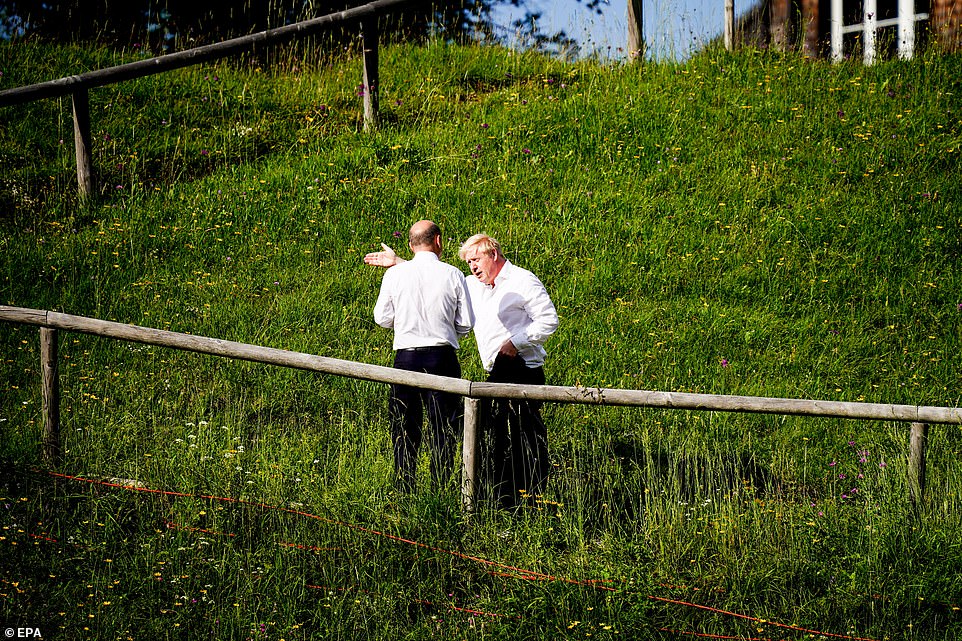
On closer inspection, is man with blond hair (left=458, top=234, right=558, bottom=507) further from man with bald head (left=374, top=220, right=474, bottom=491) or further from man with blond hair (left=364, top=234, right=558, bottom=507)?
man with bald head (left=374, top=220, right=474, bottom=491)

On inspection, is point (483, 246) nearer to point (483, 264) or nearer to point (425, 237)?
point (483, 264)

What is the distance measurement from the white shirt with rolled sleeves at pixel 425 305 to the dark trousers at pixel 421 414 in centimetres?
9

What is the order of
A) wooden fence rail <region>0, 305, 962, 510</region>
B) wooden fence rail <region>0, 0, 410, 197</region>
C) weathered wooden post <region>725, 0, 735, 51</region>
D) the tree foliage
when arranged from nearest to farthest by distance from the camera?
wooden fence rail <region>0, 305, 962, 510</region> → wooden fence rail <region>0, 0, 410, 197</region> → weathered wooden post <region>725, 0, 735, 51</region> → the tree foliage

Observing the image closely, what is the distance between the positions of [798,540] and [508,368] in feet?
6.51

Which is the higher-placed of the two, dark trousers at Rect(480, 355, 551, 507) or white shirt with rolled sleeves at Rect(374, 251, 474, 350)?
white shirt with rolled sleeves at Rect(374, 251, 474, 350)

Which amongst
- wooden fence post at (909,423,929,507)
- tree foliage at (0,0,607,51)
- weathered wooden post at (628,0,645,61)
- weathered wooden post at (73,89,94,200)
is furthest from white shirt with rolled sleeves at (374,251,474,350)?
tree foliage at (0,0,607,51)

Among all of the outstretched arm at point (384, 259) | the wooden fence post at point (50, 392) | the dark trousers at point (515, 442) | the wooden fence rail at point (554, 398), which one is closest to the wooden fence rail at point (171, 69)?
the wooden fence post at point (50, 392)

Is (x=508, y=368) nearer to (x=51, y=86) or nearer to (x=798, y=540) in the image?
(x=798, y=540)

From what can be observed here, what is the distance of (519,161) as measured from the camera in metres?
10.6

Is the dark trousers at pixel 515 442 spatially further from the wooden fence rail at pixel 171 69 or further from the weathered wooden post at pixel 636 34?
the weathered wooden post at pixel 636 34

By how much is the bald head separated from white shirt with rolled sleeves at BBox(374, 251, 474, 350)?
0.24 feet

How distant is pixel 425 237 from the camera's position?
19.7ft

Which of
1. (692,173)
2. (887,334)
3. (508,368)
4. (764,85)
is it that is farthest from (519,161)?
(508,368)

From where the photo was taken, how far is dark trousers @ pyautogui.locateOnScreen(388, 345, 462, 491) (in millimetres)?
5637
